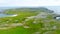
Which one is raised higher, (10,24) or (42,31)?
(10,24)

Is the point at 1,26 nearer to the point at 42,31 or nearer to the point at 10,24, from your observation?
the point at 10,24

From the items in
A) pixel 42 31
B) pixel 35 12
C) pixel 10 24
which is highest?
pixel 35 12

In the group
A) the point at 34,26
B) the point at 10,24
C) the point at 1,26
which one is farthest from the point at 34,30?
the point at 1,26
